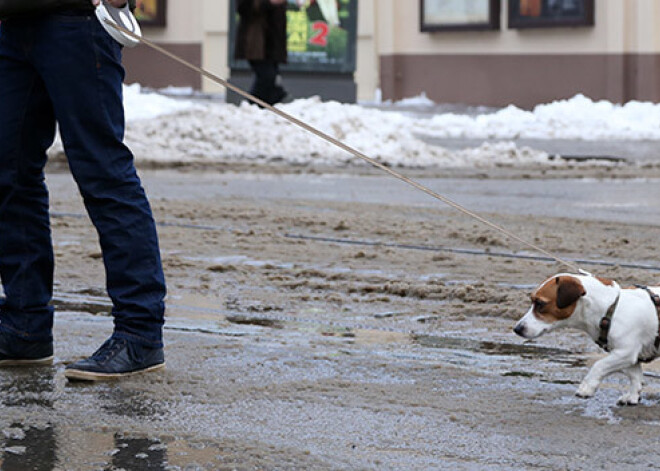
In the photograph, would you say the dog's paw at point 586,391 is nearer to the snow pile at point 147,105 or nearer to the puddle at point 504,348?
the puddle at point 504,348

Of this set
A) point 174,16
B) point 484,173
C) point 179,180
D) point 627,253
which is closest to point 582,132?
point 484,173

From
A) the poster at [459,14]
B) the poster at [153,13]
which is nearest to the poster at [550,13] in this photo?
the poster at [459,14]

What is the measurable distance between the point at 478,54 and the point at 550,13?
170cm

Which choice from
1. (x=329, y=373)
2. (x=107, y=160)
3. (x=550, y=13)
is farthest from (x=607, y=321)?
(x=550, y=13)

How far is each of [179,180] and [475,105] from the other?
12.6 meters

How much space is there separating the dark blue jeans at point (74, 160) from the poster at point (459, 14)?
64.6 feet

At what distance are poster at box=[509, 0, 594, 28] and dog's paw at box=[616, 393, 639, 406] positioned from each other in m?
18.6

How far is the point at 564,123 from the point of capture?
19.1m

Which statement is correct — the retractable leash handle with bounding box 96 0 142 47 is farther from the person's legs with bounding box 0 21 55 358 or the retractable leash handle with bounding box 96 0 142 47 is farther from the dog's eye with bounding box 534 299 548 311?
the dog's eye with bounding box 534 299 548 311

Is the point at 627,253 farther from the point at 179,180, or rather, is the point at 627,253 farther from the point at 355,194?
the point at 179,180

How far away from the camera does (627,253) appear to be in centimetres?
766

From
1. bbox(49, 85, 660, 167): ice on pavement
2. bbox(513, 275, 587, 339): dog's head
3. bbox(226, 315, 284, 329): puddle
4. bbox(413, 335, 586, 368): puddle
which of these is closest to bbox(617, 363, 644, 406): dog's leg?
bbox(513, 275, 587, 339): dog's head

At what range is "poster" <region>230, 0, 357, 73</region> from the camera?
21.8m

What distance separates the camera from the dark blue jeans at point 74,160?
15.0 ft
